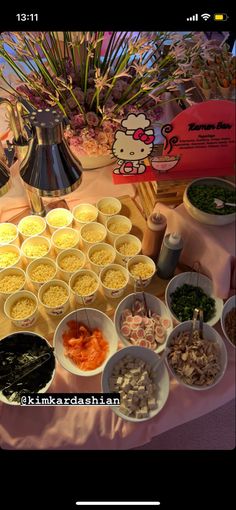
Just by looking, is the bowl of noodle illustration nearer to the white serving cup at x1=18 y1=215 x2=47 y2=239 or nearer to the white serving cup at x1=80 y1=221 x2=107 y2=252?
the white serving cup at x1=80 y1=221 x2=107 y2=252

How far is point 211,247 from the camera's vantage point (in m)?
1.28

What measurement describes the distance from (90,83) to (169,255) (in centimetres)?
65

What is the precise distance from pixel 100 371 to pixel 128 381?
9 centimetres

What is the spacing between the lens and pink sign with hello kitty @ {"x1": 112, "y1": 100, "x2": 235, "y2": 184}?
3.71 ft

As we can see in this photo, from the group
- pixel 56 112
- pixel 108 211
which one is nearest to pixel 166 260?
pixel 108 211

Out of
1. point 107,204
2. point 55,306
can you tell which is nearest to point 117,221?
point 107,204

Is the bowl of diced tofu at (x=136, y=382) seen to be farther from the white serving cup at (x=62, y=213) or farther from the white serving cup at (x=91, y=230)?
the white serving cup at (x=62, y=213)

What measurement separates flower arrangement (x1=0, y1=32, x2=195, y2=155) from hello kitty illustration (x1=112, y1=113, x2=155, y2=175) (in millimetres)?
171

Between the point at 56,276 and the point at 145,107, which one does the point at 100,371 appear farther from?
the point at 145,107

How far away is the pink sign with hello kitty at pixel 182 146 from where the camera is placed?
1.13 metres

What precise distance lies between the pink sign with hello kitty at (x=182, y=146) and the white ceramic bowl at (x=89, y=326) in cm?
42
